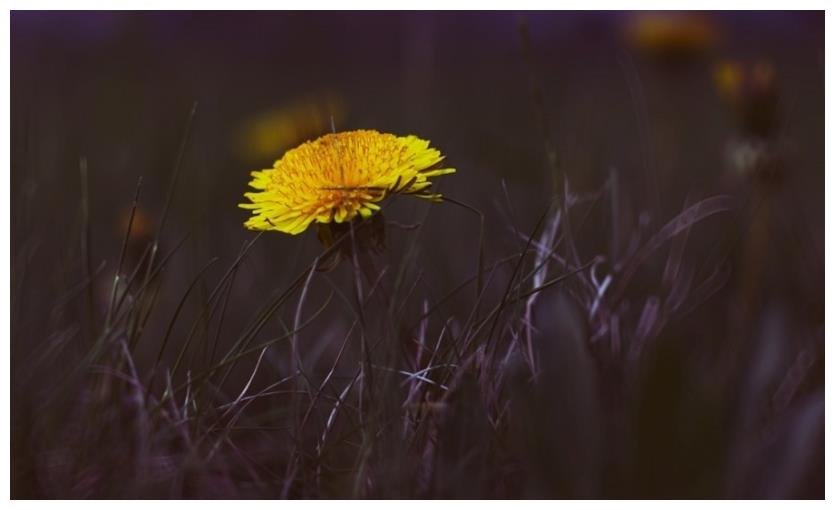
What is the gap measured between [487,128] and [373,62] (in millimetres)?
183

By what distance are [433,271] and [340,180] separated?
0.23m

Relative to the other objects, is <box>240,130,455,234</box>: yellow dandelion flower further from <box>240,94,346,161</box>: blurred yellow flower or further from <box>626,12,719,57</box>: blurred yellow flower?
<box>626,12,719,57</box>: blurred yellow flower

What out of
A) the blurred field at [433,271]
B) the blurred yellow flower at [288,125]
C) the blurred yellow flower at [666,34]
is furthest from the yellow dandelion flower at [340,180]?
the blurred yellow flower at [666,34]

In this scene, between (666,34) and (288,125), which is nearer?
(288,125)

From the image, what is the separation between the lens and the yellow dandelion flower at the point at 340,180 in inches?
22.3

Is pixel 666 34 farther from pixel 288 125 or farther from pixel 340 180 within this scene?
pixel 340 180

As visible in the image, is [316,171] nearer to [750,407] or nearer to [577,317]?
[577,317]

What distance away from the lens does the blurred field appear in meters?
0.59

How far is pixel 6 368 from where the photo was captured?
2.25 ft

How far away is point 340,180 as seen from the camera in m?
0.57

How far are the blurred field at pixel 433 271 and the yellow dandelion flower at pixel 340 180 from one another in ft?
0.19

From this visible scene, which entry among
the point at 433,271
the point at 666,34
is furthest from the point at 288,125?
the point at 666,34

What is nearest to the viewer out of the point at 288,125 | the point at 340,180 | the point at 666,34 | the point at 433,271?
the point at 340,180
